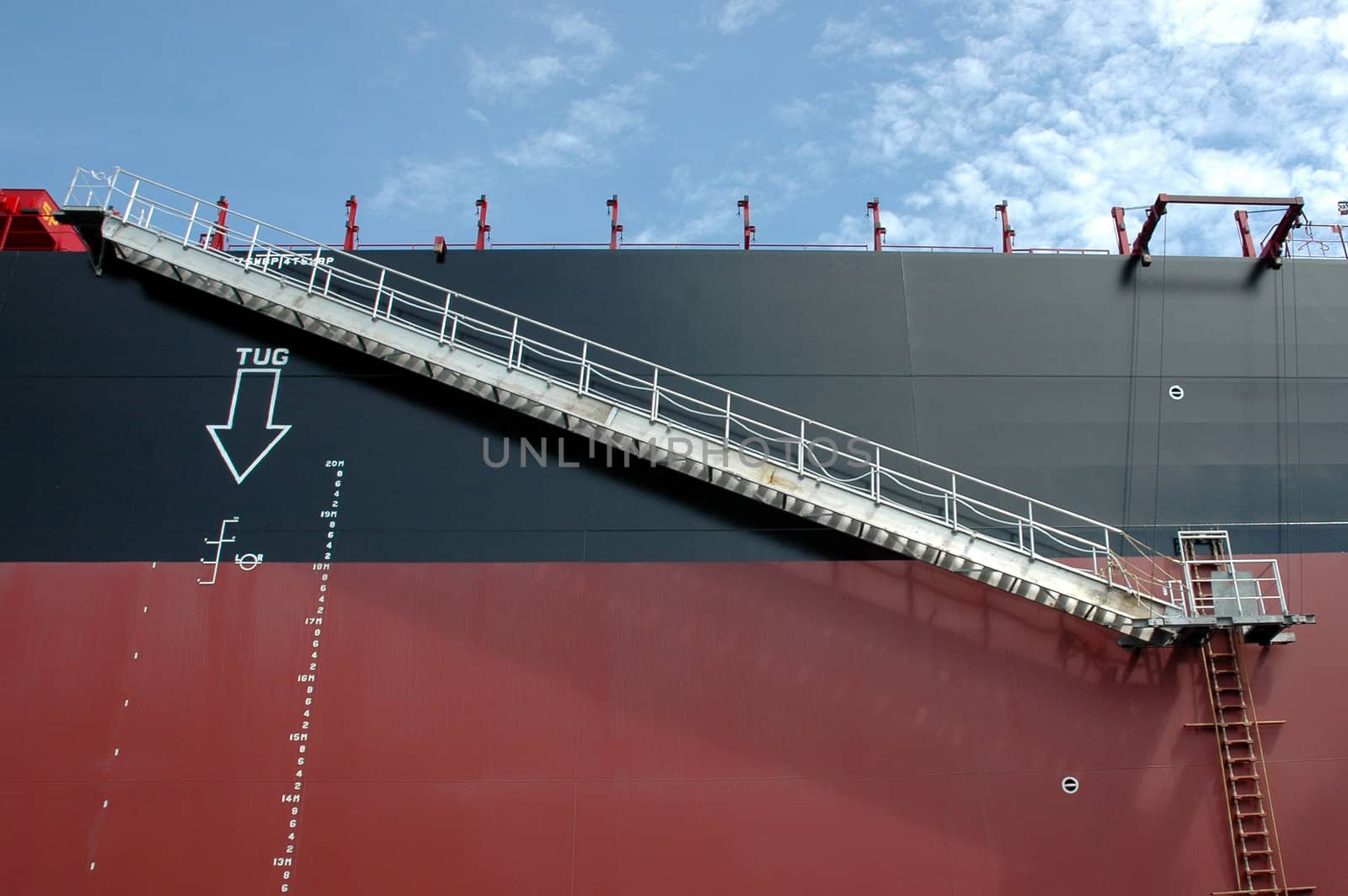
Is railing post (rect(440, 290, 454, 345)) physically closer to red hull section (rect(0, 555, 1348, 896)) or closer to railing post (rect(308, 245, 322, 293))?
railing post (rect(308, 245, 322, 293))

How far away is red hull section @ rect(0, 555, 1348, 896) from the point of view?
8.75 meters

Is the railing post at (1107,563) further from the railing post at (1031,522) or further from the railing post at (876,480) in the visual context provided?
the railing post at (876,480)

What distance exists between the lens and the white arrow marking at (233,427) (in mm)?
10219

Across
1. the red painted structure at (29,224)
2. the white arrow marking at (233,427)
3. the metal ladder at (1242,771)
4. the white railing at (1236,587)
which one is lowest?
the metal ladder at (1242,771)

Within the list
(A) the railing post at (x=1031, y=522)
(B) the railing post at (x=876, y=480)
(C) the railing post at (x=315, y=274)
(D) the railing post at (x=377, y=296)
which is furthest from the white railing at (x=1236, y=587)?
(C) the railing post at (x=315, y=274)

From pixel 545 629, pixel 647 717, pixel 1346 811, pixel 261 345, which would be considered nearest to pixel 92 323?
pixel 261 345

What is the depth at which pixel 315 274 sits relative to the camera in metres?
10.8

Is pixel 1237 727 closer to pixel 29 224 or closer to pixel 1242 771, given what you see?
pixel 1242 771

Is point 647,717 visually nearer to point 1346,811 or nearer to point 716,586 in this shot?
point 716,586

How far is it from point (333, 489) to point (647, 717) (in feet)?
15.5

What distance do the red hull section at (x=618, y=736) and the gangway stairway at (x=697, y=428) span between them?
0.67 metres

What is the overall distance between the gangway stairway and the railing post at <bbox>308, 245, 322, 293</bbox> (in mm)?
32

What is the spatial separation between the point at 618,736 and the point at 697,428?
3.72 metres

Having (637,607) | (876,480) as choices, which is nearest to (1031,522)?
(876,480)
